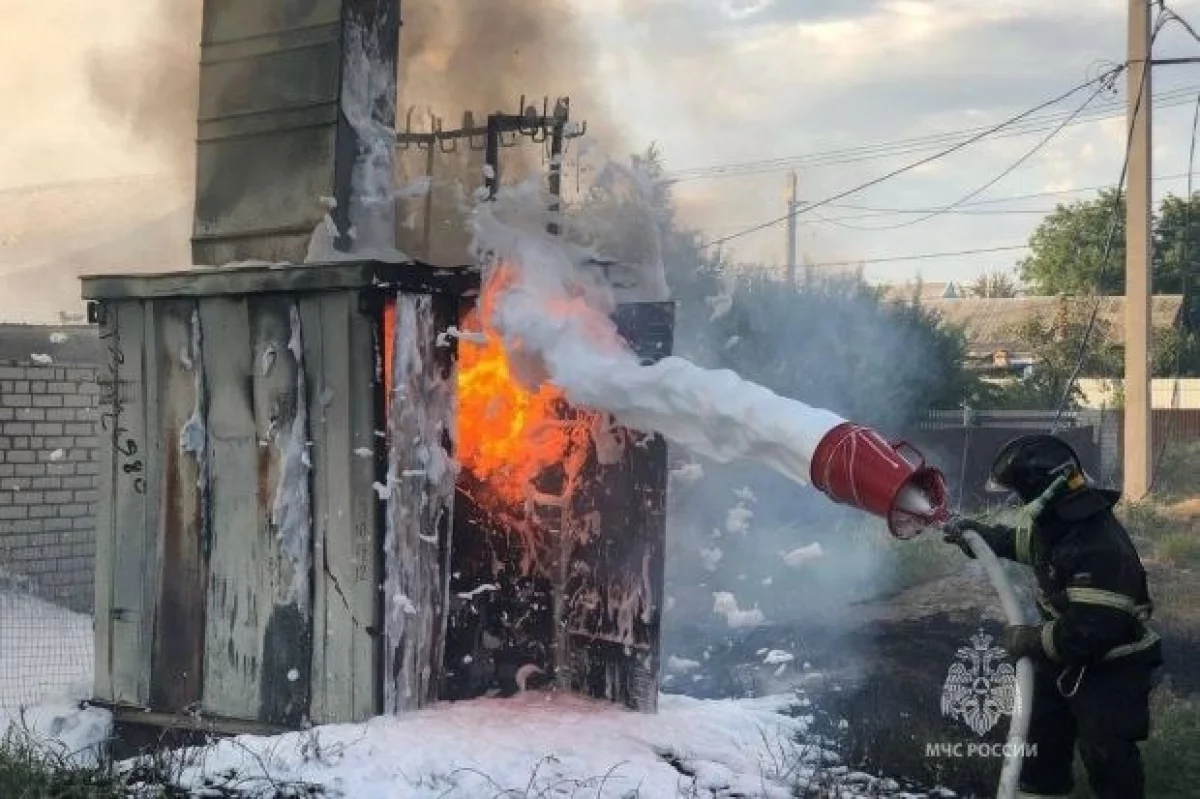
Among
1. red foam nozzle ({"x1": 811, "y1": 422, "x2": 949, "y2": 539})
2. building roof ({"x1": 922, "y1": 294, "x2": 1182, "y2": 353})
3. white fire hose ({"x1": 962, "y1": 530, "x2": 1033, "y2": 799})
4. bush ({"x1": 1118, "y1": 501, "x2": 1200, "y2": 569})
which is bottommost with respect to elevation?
bush ({"x1": 1118, "y1": 501, "x2": 1200, "y2": 569})

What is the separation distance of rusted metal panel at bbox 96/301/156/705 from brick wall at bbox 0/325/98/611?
360cm

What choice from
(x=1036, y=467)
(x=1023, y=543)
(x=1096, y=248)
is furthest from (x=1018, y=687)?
(x=1096, y=248)

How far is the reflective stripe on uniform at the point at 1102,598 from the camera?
4430mm

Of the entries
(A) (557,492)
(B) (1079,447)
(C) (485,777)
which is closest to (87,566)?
(A) (557,492)

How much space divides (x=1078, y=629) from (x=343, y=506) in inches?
127

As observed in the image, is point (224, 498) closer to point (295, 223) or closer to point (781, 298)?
point (295, 223)

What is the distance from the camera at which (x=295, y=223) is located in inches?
245

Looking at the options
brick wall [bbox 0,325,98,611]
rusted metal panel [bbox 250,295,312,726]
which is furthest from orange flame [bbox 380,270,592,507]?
brick wall [bbox 0,325,98,611]

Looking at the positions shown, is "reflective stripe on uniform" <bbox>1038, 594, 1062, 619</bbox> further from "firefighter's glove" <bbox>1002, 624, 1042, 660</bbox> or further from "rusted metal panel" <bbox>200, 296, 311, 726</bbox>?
"rusted metal panel" <bbox>200, 296, 311, 726</bbox>

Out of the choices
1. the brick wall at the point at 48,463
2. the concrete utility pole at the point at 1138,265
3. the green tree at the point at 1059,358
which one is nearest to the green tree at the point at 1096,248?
the green tree at the point at 1059,358

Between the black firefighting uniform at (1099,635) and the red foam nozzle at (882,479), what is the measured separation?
1.90 feet

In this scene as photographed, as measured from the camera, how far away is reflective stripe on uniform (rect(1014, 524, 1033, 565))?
4.80 m

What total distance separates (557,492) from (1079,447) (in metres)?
14.5

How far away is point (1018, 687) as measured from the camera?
4520mm
